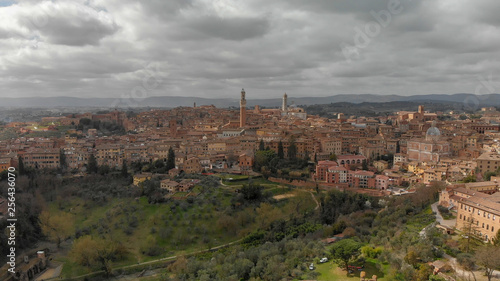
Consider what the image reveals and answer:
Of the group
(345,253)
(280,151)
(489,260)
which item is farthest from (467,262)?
(280,151)

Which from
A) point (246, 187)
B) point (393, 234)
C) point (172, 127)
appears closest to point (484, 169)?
point (393, 234)

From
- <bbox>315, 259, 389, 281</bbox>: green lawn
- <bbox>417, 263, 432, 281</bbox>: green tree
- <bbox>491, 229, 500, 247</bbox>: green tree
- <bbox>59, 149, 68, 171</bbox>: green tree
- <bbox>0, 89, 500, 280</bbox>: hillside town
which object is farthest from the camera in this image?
<bbox>59, 149, 68, 171</bbox>: green tree

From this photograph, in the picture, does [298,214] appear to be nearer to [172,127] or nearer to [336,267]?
[336,267]

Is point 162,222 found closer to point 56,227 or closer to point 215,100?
point 56,227

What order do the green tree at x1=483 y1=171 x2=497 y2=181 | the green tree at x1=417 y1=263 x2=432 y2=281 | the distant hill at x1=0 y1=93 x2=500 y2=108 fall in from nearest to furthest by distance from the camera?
the green tree at x1=417 y1=263 x2=432 y2=281, the green tree at x1=483 y1=171 x2=497 y2=181, the distant hill at x1=0 y1=93 x2=500 y2=108

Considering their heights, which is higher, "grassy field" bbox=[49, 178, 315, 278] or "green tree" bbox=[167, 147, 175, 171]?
"green tree" bbox=[167, 147, 175, 171]

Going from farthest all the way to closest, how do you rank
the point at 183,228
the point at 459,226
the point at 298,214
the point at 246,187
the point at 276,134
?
the point at 276,134
the point at 246,187
the point at 298,214
the point at 183,228
the point at 459,226

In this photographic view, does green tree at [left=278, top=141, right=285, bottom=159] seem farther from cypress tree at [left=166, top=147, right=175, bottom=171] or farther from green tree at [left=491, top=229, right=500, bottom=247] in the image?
green tree at [left=491, top=229, right=500, bottom=247]

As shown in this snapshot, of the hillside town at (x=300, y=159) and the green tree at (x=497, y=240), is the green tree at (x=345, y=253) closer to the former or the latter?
the green tree at (x=497, y=240)

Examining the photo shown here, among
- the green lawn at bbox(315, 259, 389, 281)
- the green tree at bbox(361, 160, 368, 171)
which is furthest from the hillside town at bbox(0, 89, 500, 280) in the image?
the green lawn at bbox(315, 259, 389, 281)

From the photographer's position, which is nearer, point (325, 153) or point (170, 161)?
point (170, 161)

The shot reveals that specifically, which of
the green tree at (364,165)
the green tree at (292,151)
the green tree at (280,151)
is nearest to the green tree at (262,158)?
the green tree at (280,151)
